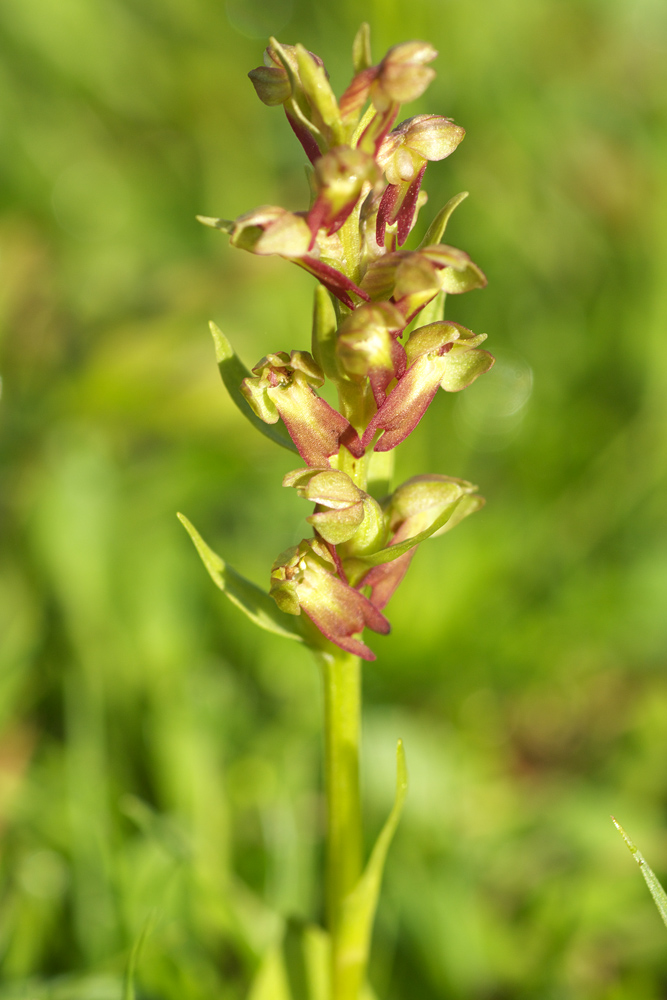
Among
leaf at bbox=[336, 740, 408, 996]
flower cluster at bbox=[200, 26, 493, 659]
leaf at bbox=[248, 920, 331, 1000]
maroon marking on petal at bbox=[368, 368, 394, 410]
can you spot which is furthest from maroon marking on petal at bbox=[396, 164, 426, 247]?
leaf at bbox=[248, 920, 331, 1000]

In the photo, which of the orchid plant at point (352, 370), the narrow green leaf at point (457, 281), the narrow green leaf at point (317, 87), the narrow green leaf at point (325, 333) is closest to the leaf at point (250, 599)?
the orchid plant at point (352, 370)

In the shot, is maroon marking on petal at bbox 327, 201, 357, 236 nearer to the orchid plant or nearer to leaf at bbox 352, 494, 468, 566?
the orchid plant

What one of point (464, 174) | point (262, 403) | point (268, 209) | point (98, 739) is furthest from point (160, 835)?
→ point (464, 174)

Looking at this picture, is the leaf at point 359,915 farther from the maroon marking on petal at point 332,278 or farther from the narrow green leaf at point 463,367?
the maroon marking on petal at point 332,278

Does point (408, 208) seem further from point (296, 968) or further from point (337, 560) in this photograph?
point (296, 968)

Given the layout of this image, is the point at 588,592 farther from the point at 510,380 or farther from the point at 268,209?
the point at 268,209

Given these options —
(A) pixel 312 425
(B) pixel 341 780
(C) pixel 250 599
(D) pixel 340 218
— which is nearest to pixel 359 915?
(B) pixel 341 780

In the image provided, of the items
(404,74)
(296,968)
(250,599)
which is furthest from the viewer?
(296,968)
